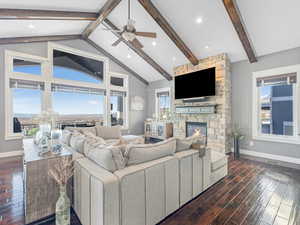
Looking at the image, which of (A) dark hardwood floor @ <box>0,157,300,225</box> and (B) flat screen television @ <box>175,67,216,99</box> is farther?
(B) flat screen television @ <box>175,67,216,99</box>

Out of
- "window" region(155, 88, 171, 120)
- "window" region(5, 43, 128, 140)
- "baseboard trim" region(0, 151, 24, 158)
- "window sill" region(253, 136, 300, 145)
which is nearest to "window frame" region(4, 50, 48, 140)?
"window" region(5, 43, 128, 140)

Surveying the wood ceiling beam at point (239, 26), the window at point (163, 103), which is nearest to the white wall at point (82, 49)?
the window at point (163, 103)

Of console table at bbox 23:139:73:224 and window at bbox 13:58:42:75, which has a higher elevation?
window at bbox 13:58:42:75

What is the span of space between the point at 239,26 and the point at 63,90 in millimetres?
5705

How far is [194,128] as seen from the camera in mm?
5648

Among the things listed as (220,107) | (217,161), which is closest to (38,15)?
(217,161)

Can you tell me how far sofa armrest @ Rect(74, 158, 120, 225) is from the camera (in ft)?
4.27

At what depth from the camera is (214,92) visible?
4.86 m

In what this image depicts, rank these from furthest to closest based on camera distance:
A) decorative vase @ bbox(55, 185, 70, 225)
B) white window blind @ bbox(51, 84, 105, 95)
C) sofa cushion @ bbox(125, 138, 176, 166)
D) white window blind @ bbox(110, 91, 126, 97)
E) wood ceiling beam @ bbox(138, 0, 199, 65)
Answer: white window blind @ bbox(110, 91, 126, 97) → white window blind @ bbox(51, 84, 105, 95) → wood ceiling beam @ bbox(138, 0, 199, 65) → sofa cushion @ bbox(125, 138, 176, 166) → decorative vase @ bbox(55, 185, 70, 225)

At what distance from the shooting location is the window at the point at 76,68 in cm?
535

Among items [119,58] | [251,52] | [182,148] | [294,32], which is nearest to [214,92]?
[251,52]

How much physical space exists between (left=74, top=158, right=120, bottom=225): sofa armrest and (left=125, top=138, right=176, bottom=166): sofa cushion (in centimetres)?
31

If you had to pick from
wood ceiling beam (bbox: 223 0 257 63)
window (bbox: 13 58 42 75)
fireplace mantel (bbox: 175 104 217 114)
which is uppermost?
wood ceiling beam (bbox: 223 0 257 63)

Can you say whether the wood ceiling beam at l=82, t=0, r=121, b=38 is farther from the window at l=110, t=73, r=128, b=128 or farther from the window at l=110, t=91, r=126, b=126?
the window at l=110, t=91, r=126, b=126
